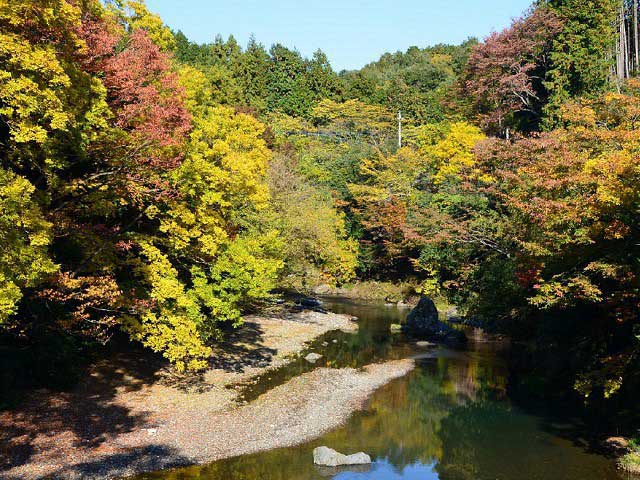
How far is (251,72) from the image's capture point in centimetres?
8044

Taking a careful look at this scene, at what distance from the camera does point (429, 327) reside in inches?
1538

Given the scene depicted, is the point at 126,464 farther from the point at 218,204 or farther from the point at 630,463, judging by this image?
the point at 630,463

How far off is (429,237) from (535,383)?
21.6 metres

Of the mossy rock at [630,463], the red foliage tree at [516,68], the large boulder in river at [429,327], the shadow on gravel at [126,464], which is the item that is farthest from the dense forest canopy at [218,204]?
the shadow on gravel at [126,464]

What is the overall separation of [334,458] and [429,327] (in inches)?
902

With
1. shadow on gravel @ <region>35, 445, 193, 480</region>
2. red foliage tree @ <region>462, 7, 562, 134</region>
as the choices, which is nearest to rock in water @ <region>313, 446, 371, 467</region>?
shadow on gravel @ <region>35, 445, 193, 480</region>

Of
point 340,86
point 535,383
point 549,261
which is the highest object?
point 340,86

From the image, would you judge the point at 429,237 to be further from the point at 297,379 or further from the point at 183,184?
the point at 183,184

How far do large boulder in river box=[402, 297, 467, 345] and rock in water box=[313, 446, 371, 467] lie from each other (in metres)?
20.2

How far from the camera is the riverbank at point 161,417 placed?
53.5 ft

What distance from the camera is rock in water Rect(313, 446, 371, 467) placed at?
17.3 metres

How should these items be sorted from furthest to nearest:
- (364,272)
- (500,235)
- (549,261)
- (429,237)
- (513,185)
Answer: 1. (364,272)
2. (429,237)
3. (500,235)
4. (513,185)
5. (549,261)

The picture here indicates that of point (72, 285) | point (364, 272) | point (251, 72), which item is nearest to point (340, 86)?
point (251, 72)

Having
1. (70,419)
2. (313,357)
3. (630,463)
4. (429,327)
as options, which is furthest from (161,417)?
(429,327)
